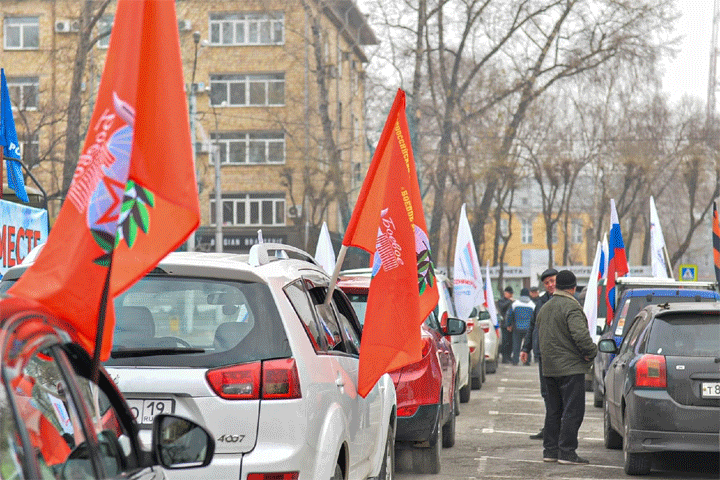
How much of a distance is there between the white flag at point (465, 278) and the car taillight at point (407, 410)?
33.6 feet

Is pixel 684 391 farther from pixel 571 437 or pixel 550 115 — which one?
pixel 550 115

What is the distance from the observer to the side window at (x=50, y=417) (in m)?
2.76

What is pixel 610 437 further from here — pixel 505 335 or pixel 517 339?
pixel 505 335

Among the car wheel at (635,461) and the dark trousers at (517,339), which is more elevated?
the car wheel at (635,461)

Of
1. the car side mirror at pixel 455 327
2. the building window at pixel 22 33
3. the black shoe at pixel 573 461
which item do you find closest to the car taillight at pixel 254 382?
the black shoe at pixel 573 461

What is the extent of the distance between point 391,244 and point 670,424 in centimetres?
305

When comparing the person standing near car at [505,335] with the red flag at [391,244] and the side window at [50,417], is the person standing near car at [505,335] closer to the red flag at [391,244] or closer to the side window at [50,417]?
the red flag at [391,244]

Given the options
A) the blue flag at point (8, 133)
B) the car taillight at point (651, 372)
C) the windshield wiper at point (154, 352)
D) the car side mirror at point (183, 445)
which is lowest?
the car taillight at point (651, 372)

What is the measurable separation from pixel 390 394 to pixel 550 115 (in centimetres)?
4345

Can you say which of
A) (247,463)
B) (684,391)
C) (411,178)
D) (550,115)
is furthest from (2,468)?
(550,115)

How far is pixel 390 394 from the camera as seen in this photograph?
24.9 ft

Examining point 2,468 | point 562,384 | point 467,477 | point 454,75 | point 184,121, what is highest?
point 454,75

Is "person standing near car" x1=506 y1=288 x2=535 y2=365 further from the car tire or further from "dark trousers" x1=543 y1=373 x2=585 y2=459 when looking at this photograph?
"dark trousers" x1=543 y1=373 x2=585 y2=459

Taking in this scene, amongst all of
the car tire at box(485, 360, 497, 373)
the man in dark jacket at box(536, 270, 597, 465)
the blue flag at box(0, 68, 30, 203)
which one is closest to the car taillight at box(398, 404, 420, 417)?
the man in dark jacket at box(536, 270, 597, 465)
